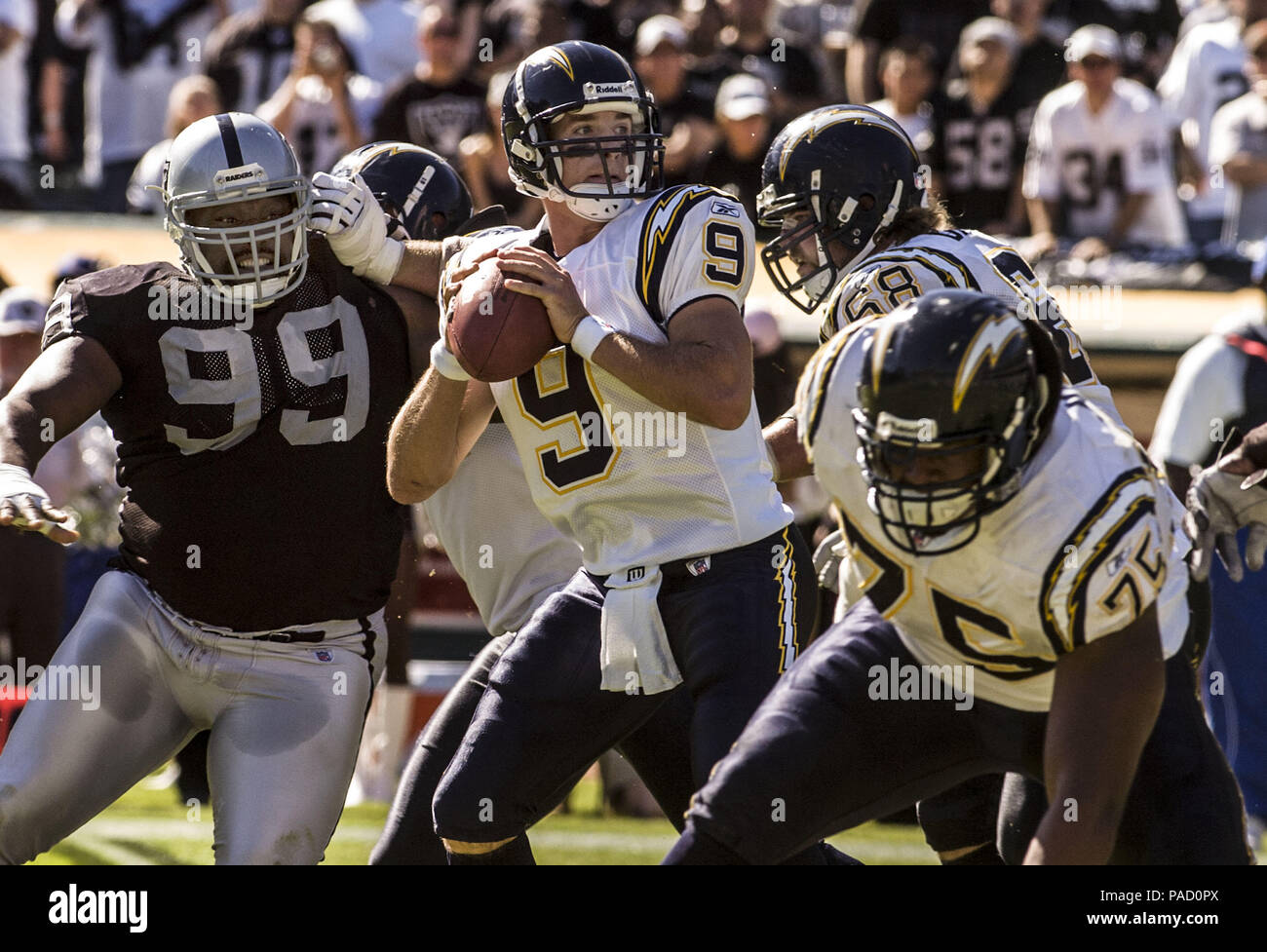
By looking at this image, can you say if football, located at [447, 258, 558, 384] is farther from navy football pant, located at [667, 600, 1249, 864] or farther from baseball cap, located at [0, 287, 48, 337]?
baseball cap, located at [0, 287, 48, 337]

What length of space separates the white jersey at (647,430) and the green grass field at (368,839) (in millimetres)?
2549

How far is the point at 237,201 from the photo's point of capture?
369 centimetres

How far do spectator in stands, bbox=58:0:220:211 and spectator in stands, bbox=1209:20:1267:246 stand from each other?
5.33m

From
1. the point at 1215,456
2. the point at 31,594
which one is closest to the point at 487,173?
the point at 31,594

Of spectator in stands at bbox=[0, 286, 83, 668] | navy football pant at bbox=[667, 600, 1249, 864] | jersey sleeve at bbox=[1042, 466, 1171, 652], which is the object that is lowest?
spectator in stands at bbox=[0, 286, 83, 668]

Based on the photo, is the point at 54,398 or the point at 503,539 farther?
the point at 503,539

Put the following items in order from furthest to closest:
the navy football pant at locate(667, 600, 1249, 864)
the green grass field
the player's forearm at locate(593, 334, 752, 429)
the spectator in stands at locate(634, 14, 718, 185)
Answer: the spectator in stands at locate(634, 14, 718, 185) < the green grass field < the player's forearm at locate(593, 334, 752, 429) < the navy football pant at locate(667, 600, 1249, 864)

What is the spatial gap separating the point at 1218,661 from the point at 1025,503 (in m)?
4.02

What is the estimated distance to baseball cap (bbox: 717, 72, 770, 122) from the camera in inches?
321

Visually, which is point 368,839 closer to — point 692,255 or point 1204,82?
point 692,255

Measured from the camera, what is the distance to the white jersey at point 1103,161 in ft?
27.3

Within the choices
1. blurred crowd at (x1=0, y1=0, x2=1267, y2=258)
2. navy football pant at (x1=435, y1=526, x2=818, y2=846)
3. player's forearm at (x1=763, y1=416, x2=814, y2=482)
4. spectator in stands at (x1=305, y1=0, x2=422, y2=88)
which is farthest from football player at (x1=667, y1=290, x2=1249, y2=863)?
spectator in stands at (x1=305, y1=0, x2=422, y2=88)

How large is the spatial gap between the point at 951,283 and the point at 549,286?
85 centimetres
